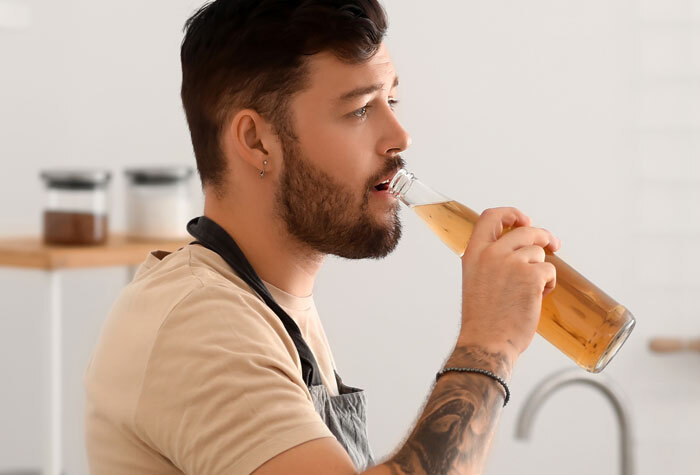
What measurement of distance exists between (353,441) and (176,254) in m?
0.28

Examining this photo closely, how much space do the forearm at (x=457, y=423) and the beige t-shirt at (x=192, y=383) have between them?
0.07m

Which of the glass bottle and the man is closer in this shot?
the man

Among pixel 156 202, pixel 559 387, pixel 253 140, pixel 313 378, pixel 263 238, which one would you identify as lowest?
pixel 559 387

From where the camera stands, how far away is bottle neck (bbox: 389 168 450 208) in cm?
103

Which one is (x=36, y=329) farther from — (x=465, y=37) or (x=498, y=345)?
(x=498, y=345)

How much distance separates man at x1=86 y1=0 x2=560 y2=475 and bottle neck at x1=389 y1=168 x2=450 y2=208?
0.06 feet

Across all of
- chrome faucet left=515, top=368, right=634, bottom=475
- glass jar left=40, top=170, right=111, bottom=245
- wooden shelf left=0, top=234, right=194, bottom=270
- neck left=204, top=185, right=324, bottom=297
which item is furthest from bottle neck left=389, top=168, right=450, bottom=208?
glass jar left=40, top=170, right=111, bottom=245

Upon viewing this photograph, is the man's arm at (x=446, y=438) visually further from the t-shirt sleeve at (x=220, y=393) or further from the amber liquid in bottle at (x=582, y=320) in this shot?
the amber liquid in bottle at (x=582, y=320)

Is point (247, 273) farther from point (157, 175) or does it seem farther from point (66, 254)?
point (157, 175)

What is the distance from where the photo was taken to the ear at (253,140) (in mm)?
999

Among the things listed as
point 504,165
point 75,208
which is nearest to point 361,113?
point 75,208

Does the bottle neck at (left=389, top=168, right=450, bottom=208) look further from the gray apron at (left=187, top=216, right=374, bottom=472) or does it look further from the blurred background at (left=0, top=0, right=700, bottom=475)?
the blurred background at (left=0, top=0, right=700, bottom=475)

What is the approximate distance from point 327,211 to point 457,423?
0.97ft

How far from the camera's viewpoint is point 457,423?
0.79 meters
